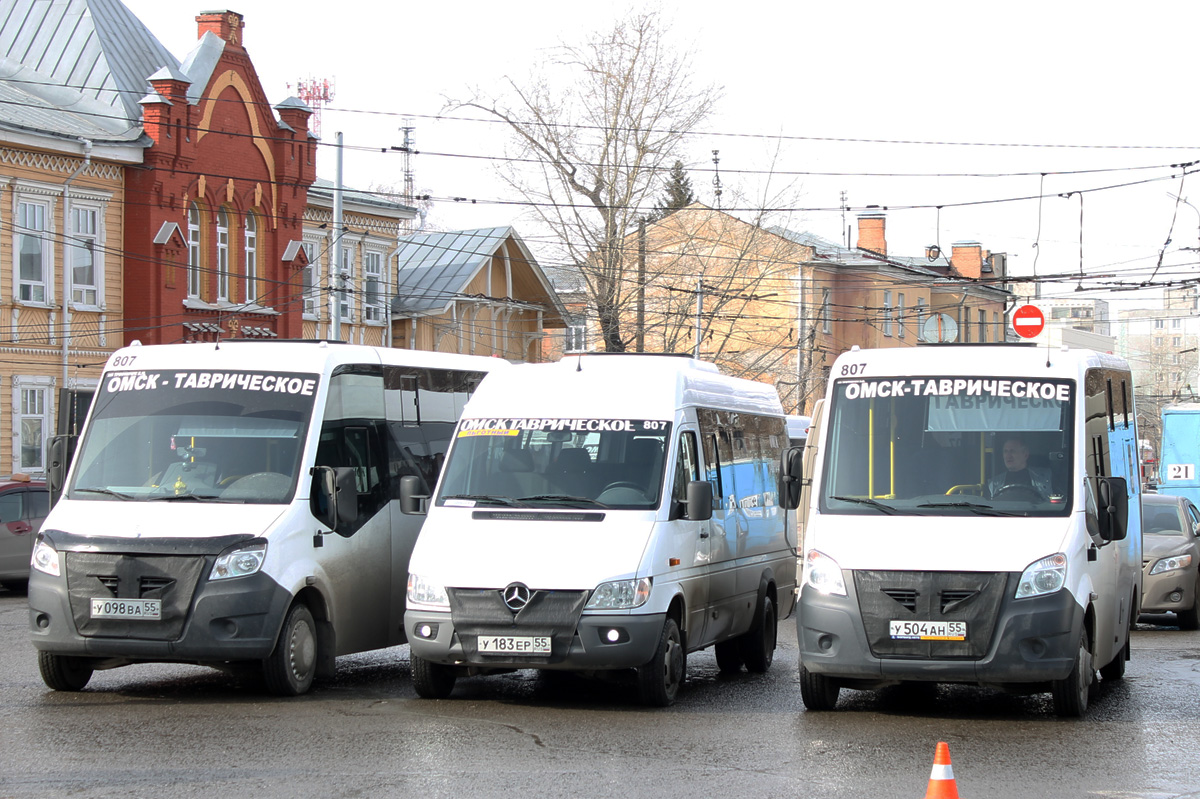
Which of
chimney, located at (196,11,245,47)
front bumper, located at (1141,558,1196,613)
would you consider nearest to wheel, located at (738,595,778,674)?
front bumper, located at (1141,558,1196,613)

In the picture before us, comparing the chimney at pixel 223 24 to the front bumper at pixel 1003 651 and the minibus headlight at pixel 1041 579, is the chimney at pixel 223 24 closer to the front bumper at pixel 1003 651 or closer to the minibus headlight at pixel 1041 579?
the front bumper at pixel 1003 651

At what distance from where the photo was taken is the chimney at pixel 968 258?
235 ft

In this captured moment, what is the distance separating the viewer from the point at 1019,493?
34.0 feet

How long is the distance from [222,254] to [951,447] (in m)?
28.8

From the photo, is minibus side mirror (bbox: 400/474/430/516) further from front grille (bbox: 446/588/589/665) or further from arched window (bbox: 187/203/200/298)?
arched window (bbox: 187/203/200/298)

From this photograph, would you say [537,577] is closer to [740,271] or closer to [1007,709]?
[1007,709]

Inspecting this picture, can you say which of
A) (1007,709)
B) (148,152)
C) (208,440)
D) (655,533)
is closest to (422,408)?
(208,440)

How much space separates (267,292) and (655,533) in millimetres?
28987

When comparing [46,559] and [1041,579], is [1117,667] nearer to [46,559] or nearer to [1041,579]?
[1041,579]

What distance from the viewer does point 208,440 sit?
450 inches

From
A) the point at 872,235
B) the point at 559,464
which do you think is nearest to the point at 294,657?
the point at 559,464

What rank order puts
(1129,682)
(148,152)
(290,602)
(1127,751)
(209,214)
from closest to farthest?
1. (1127,751)
2. (290,602)
3. (1129,682)
4. (148,152)
5. (209,214)

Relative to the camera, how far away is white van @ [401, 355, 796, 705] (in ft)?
33.4

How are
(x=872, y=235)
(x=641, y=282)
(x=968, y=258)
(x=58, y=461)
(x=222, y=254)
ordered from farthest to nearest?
(x=968, y=258)
(x=872, y=235)
(x=641, y=282)
(x=222, y=254)
(x=58, y=461)
